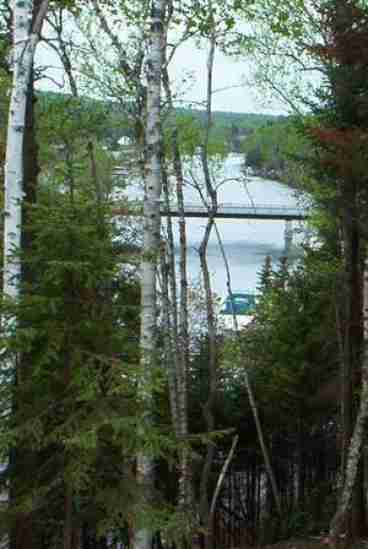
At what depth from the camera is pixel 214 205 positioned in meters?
8.62

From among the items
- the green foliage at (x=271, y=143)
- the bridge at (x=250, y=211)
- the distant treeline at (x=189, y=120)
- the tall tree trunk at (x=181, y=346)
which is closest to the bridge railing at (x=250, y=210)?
the bridge at (x=250, y=211)

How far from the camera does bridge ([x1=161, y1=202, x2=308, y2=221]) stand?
12758 millimetres

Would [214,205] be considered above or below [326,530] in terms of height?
above

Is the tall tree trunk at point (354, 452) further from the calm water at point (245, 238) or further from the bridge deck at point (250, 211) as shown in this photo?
the calm water at point (245, 238)

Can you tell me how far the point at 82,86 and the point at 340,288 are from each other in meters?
4.21

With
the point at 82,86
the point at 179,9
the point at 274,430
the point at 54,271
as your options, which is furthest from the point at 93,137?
the point at 54,271

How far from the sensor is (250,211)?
49.4 feet

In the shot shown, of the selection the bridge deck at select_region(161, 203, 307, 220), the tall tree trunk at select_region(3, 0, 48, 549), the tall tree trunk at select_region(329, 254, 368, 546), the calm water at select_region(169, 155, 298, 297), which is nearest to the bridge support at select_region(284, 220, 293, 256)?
the calm water at select_region(169, 155, 298, 297)

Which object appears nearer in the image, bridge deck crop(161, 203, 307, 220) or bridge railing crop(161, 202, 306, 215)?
bridge deck crop(161, 203, 307, 220)

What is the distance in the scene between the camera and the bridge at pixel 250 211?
12.8 meters

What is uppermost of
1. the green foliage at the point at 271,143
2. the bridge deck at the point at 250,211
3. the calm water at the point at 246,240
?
the green foliage at the point at 271,143

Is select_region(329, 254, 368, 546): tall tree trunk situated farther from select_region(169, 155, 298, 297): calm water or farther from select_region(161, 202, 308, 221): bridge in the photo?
select_region(169, 155, 298, 297): calm water

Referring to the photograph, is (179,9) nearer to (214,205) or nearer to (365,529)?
(214,205)

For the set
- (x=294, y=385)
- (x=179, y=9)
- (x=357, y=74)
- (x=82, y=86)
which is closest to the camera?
(x=357, y=74)
